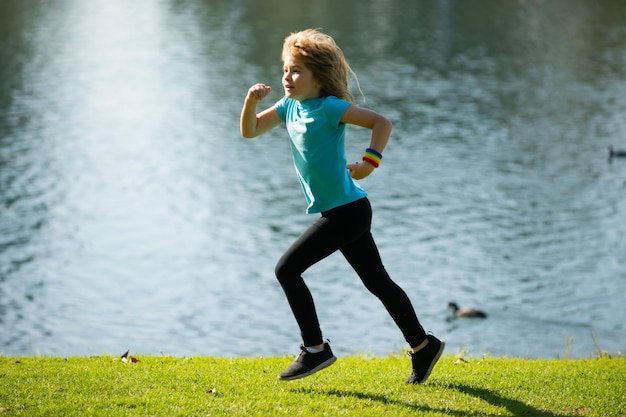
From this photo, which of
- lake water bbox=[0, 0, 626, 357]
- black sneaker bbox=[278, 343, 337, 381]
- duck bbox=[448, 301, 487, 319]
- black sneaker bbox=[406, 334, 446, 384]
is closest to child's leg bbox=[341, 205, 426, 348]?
black sneaker bbox=[406, 334, 446, 384]

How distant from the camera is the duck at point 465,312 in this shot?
25.5 m

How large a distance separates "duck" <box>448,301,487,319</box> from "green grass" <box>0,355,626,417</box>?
18826mm

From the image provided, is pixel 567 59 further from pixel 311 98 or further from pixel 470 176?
pixel 311 98

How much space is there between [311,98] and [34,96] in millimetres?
43338

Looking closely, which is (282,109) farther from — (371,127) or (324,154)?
(371,127)

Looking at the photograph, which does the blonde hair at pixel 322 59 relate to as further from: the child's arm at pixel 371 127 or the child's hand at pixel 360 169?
the child's hand at pixel 360 169

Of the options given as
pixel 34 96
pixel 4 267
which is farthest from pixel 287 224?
pixel 34 96

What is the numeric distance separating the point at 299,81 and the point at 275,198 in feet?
94.3

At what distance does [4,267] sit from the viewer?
96.5 ft

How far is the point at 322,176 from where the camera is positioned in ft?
18.5

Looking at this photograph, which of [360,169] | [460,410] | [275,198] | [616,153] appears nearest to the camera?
[360,169]

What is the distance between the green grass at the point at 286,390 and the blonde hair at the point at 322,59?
186 cm

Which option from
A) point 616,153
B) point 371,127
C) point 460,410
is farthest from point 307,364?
point 616,153

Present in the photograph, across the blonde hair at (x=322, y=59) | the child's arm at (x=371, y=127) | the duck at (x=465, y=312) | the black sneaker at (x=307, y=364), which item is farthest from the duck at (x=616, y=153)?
the child's arm at (x=371, y=127)
